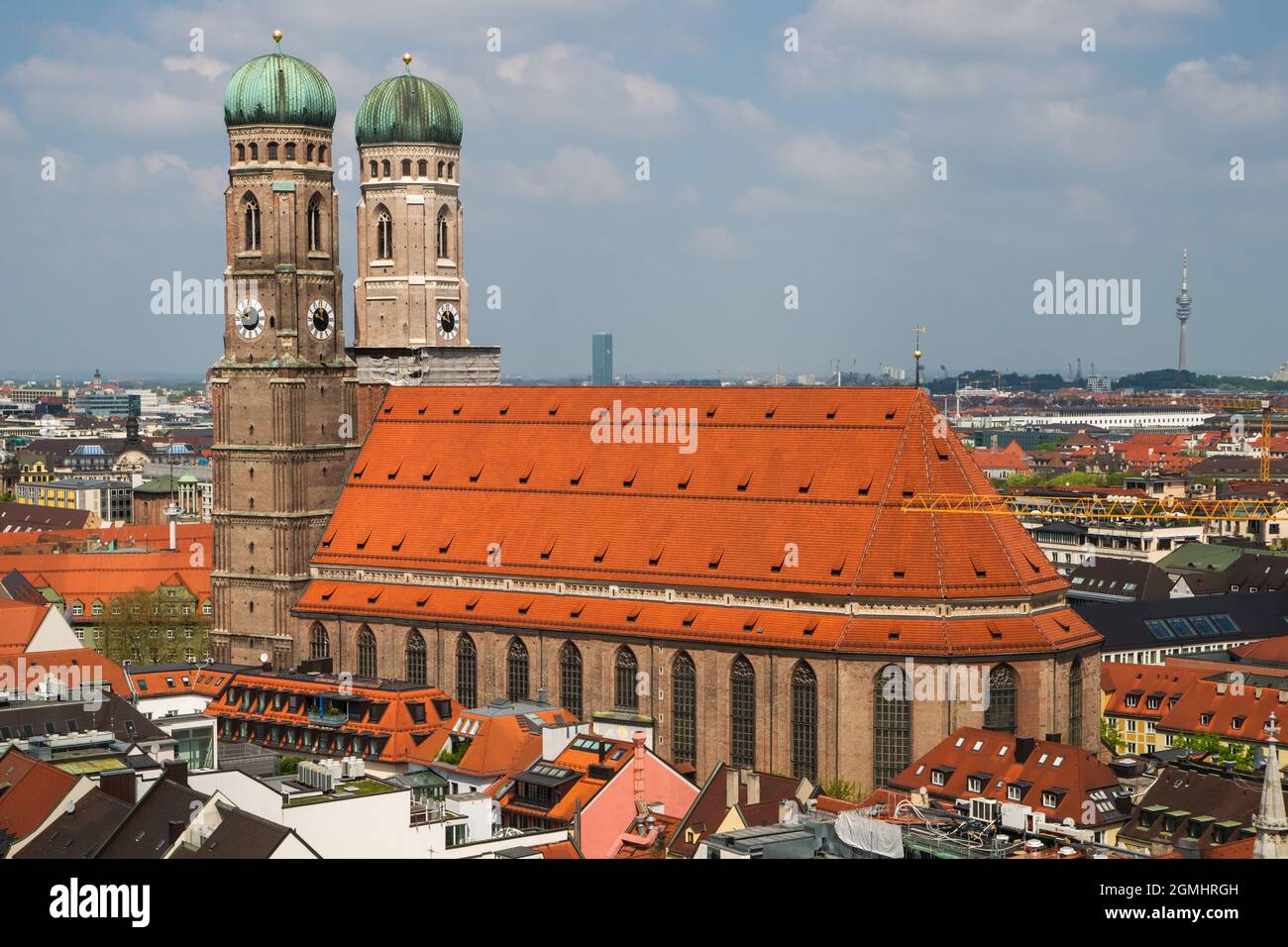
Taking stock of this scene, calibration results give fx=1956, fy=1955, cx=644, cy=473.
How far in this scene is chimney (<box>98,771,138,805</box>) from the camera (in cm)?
5706

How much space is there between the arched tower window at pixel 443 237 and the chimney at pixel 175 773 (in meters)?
55.1

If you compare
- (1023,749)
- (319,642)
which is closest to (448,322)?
(319,642)

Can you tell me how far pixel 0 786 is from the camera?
188 feet

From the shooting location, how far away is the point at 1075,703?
8062 centimetres

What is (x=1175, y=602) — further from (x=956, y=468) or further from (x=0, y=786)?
(x=0, y=786)

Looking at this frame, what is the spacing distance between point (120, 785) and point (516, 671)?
1319 inches

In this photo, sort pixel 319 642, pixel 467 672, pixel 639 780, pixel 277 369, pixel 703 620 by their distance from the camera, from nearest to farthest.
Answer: pixel 639 780 → pixel 703 620 → pixel 467 672 → pixel 319 642 → pixel 277 369

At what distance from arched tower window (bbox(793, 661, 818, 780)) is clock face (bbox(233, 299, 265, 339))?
3499cm

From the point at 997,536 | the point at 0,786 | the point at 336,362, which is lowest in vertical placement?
the point at 0,786

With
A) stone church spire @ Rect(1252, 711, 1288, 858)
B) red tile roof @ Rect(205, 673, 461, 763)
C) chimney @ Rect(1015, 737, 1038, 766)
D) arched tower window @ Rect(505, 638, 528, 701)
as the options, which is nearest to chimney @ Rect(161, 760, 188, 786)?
red tile roof @ Rect(205, 673, 461, 763)

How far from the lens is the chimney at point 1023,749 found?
71938mm

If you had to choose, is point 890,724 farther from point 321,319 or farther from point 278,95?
point 278,95
